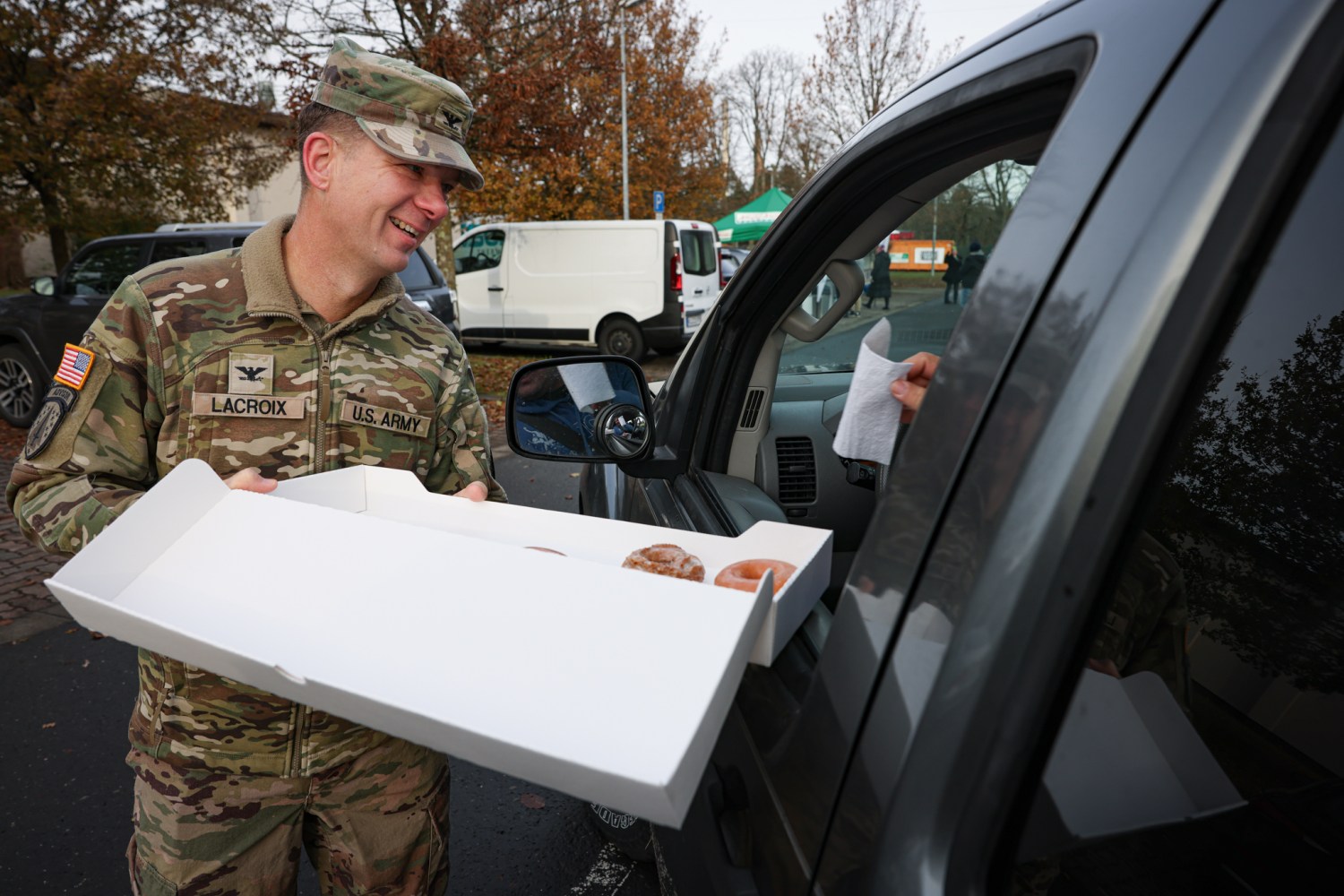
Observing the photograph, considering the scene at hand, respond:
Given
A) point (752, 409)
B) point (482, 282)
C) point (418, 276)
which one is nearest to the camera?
point (752, 409)

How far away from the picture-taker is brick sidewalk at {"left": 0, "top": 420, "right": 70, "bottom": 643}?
14.7 ft

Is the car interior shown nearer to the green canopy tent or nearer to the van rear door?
the van rear door

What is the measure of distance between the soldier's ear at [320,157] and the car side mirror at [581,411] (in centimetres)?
54

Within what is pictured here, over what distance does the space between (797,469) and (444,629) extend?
4.13ft

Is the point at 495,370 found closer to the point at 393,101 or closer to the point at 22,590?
the point at 22,590

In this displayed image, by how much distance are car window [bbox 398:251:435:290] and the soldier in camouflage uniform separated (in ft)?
25.4

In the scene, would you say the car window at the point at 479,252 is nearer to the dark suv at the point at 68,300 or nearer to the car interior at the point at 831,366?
the dark suv at the point at 68,300

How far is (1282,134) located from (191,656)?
4.21 feet

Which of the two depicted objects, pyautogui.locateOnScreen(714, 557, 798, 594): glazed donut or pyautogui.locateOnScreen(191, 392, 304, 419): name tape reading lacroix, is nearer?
pyautogui.locateOnScreen(714, 557, 798, 594): glazed donut

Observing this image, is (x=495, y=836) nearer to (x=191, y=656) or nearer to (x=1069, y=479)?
(x=191, y=656)

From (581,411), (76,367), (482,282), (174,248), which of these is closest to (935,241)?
(581,411)

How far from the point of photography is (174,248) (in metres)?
8.09

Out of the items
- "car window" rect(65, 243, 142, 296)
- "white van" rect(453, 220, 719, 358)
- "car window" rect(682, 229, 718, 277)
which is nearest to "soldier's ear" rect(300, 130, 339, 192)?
"car window" rect(65, 243, 142, 296)

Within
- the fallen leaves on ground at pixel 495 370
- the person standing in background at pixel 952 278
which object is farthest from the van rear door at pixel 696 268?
the person standing in background at pixel 952 278
